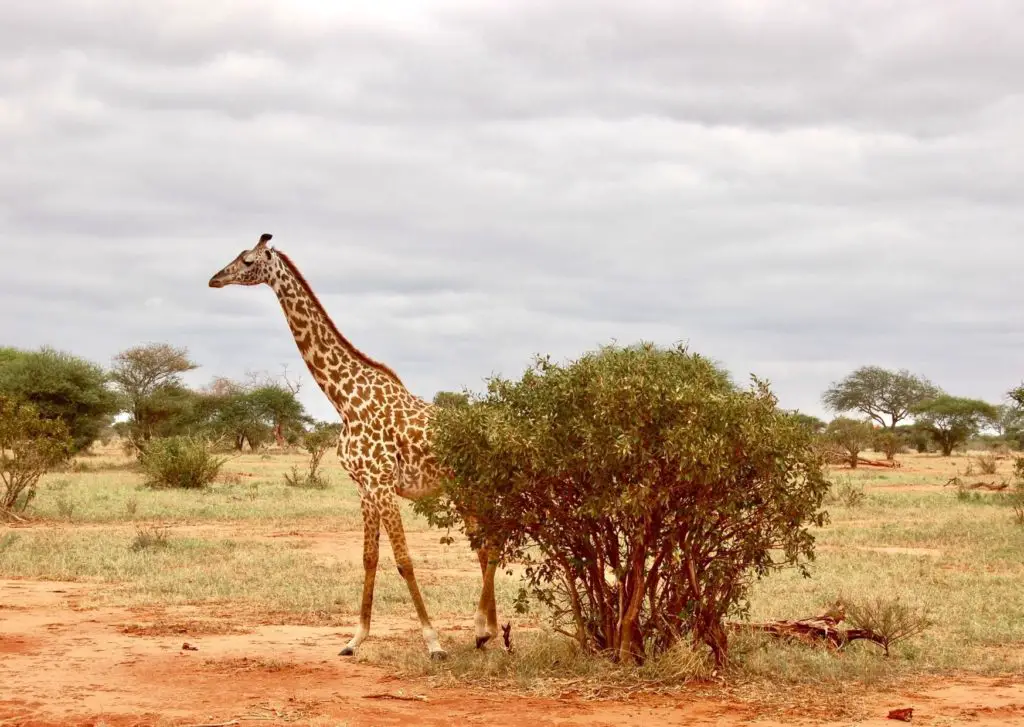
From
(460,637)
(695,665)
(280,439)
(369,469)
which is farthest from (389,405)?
(280,439)

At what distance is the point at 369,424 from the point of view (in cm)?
995

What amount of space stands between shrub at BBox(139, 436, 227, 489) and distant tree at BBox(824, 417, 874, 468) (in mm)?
21120

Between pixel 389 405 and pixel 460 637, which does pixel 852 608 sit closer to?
pixel 460 637

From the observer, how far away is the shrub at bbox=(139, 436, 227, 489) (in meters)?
26.7

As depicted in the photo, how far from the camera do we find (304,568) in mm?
14750

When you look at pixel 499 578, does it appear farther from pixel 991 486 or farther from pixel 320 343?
pixel 991 486

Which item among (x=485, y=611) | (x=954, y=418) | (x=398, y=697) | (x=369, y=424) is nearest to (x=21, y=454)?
(x=369, y=424)

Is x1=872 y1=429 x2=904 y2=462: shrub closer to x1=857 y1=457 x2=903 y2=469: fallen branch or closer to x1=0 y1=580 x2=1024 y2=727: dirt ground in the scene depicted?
x1=857 y1=457 x2=903 y2=469: fallen branch

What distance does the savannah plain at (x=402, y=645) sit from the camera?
24.4 feet

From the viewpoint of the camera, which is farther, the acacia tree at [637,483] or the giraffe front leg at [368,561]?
the giraffe front leg at [368,561]

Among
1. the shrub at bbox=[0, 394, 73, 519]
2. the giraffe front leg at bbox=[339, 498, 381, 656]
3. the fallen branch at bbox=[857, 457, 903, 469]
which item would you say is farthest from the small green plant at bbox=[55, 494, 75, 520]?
the fallen branch at bbox=[857, 457, 903, 469]

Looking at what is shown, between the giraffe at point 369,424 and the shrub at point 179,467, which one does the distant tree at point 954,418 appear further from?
the giraffe at point 369,424

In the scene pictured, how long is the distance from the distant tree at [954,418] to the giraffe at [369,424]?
49.1 m

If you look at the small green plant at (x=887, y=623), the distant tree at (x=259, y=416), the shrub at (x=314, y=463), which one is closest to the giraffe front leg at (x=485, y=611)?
the small green plant at (x=887, y=623)
